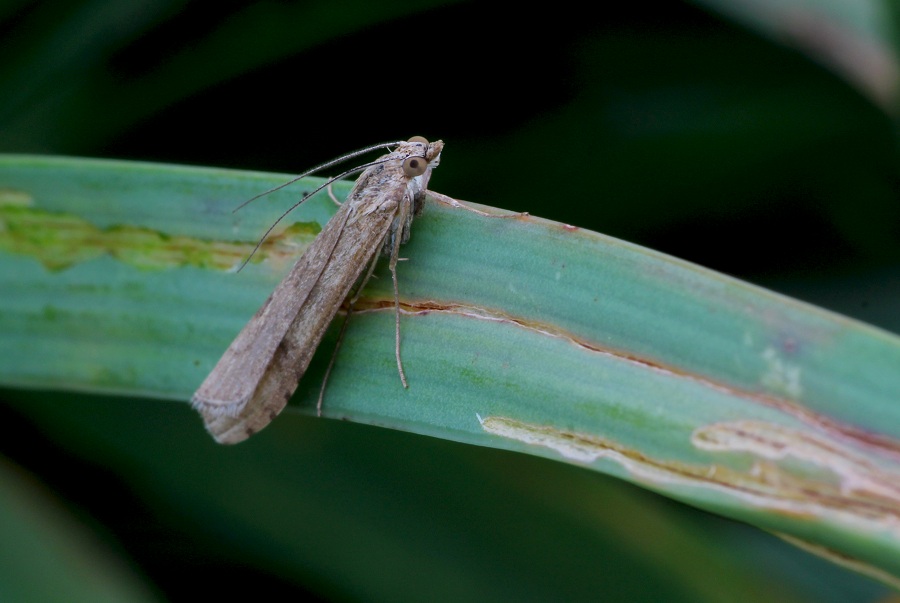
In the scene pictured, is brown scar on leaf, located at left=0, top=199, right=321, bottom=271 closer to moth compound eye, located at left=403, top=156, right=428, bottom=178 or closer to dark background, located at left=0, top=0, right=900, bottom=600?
moth compound eye, located at left=403, top=156, right=428, bottom=178

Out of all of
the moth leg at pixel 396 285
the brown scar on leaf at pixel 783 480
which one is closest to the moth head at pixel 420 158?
the moth leg at pixel 396 285

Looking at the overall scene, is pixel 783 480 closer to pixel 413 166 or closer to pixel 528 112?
pixel 413 166

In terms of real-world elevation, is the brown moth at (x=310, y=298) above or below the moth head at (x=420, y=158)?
below

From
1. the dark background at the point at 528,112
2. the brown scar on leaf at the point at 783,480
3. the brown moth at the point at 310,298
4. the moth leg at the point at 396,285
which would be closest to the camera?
the brown scar on leaf at the point at 783,480

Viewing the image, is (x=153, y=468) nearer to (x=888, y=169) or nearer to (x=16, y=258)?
(x=16, y=258)

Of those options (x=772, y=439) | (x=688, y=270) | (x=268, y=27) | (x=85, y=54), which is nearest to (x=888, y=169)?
(x=688, y=270)

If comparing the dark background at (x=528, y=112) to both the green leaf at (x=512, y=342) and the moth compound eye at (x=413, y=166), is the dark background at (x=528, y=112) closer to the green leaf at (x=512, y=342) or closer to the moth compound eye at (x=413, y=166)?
the moth compound eye at (x=413, y=166)
